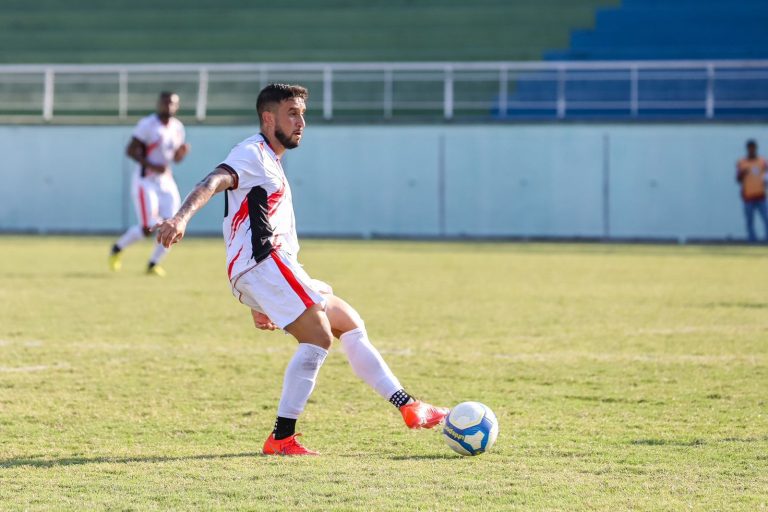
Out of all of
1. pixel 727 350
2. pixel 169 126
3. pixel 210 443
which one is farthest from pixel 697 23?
pixel 210 443

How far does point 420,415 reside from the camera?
17.6ft

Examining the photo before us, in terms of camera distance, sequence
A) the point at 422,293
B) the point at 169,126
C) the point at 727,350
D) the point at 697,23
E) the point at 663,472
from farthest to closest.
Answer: the point at 697,23 < the point at 169,126 < the point at 422,293 < the point at 727,350 < the point at 663,472

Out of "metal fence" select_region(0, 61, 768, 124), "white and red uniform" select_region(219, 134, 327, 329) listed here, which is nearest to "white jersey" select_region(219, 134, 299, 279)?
"white and red uniform" select_region(219, 134, 327, 329)

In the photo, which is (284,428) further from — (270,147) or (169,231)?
(270,147)

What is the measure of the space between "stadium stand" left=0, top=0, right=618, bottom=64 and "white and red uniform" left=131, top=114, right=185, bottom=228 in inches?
565

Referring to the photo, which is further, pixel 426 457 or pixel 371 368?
pixel 371 368

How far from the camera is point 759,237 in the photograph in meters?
25.0

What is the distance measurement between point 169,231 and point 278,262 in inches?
28.1

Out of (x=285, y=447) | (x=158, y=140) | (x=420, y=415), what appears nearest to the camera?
(x=285, y=447)

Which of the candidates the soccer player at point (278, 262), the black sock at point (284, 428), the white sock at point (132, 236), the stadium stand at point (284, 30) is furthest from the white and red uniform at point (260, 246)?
the stadium stand at point (284, 30)

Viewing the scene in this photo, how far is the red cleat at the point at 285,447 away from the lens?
5152 millimetres

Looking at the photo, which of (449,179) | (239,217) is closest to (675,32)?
(449,179)

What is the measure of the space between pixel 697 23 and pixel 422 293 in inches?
686

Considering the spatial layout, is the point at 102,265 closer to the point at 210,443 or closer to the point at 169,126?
the point at 169,126
